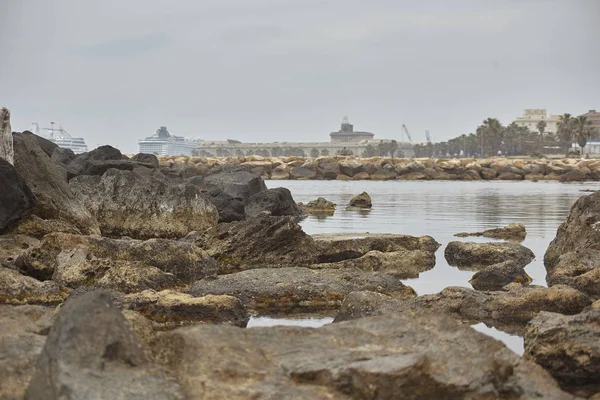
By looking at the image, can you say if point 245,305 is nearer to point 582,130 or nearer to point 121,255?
point 121,255

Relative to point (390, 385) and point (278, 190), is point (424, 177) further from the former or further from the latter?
point (390, 385)

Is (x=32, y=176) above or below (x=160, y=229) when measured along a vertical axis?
above

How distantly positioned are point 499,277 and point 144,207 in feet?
24.6

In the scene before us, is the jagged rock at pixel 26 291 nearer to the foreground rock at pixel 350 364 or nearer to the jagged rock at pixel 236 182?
the foreground rock at pixel 350 364

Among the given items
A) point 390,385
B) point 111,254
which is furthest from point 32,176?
point 390,385

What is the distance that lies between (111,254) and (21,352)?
5.73 m

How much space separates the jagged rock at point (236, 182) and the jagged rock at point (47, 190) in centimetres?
723

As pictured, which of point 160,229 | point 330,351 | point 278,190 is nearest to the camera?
point 330,351

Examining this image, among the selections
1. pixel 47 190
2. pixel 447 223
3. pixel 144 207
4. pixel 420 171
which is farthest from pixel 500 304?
pixel 420 171

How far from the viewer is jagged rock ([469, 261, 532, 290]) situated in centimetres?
1084

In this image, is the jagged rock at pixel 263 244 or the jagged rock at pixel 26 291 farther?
the jagged rock at pixel 263 244

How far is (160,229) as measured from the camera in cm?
1619

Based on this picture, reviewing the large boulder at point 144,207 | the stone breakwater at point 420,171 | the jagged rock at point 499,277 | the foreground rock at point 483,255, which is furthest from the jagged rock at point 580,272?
the stone breakwater at point 420,171

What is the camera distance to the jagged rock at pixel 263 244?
12.4 meters
